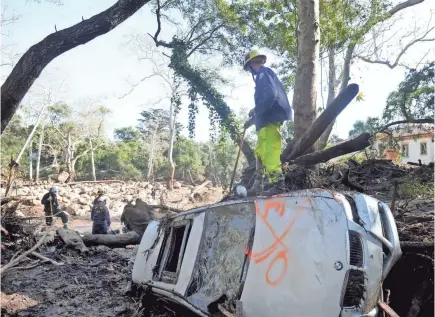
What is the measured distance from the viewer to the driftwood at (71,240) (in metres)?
7.45

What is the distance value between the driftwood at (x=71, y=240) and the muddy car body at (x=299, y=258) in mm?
4846

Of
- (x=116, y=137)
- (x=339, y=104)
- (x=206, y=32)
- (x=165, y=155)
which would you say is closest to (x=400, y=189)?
(x=339, y=104)

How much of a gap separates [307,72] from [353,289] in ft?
18.9

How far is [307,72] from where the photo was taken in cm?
729

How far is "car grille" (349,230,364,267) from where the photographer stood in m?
2.26

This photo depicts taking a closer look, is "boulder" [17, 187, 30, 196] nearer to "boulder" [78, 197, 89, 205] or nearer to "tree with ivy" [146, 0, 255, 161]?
"boulder" [78, 197, 89, 205]

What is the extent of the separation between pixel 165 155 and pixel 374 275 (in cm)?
4235

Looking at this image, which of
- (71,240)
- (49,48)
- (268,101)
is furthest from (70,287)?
(268,101)

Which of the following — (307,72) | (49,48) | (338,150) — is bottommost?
(338,150)

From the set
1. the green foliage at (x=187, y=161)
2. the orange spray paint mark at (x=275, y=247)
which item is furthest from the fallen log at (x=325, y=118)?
the green foliage at (x=187, y=161)

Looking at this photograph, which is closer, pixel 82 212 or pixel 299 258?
pixel 299 258

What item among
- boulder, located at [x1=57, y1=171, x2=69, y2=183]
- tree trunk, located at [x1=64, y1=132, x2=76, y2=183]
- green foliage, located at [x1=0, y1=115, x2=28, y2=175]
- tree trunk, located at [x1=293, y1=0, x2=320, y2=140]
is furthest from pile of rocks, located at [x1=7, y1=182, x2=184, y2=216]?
tree trunk, located at [x1=293, y1=0, x2=320, y2=140]

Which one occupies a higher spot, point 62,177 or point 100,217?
point 62,177

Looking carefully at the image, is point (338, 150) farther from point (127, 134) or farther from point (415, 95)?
point (127, 134)
